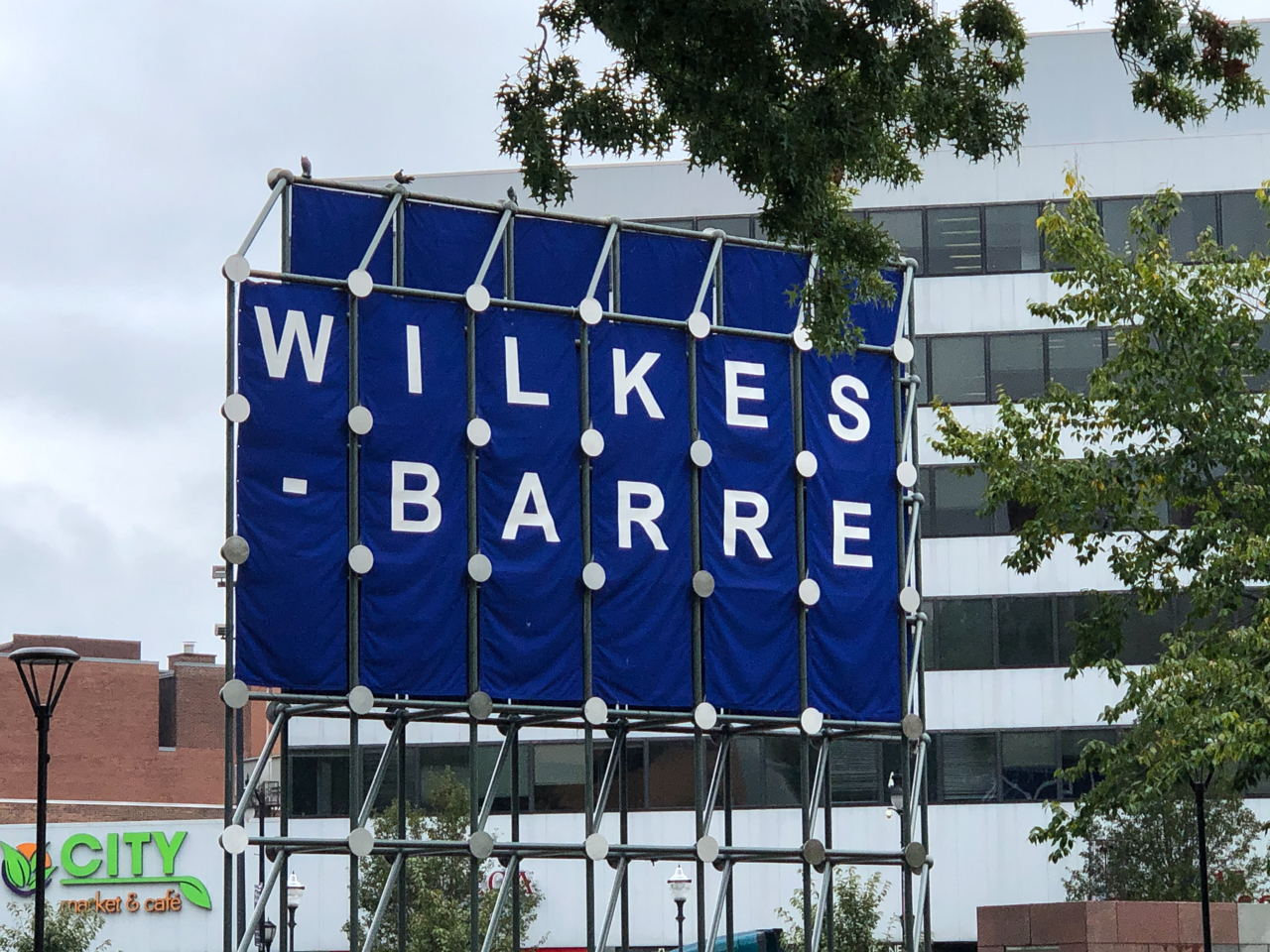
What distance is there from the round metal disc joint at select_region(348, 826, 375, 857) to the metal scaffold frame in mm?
33

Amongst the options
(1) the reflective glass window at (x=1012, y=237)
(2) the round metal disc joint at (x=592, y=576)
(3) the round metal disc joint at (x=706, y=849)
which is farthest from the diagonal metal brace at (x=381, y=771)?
(1) the reflective glass window at (x=1012, y=237)

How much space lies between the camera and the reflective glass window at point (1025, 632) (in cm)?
5328

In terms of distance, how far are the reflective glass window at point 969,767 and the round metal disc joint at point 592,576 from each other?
29428mm

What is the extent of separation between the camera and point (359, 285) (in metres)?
25.1

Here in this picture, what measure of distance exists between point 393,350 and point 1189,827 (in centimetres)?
2866

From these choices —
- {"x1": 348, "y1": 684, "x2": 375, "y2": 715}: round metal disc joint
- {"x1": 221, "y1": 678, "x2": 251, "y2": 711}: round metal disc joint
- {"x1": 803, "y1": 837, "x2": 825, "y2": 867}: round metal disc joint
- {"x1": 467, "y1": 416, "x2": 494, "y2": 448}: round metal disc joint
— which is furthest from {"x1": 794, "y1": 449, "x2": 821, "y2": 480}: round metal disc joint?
{"x1": 221, "y1": 678, "x2": 251, "y2": 711}: round metal disc joint

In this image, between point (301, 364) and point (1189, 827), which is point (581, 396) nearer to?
point (301, 364)

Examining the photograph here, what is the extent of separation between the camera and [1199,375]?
3188 centimetres

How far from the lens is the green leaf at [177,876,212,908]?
6806cm

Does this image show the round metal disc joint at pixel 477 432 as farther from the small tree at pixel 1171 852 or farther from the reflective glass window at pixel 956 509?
the reflective glass window at pixel 956 509

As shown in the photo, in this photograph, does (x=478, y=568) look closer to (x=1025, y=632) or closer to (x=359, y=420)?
(x=359, y=420)

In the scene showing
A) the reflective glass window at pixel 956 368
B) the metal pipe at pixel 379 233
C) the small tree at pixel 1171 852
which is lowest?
the small tree at pixel 1171 852

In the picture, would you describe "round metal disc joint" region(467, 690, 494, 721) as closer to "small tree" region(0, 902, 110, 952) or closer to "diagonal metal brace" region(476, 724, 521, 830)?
"diagonal metal brace" region(476, 724, 521, 830)

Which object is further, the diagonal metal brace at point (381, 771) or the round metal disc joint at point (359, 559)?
the round metal disc joint at point (359, 559)
